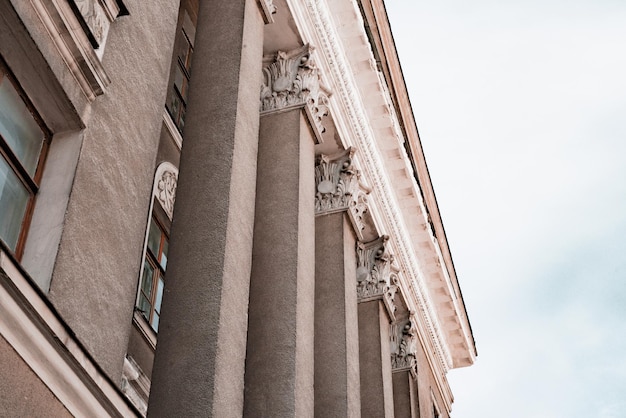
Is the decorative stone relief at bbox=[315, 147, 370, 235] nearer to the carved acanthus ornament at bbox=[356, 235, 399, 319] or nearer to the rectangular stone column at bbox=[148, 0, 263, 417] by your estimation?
the carved acanthus ornament at bbox=[356, 235, 399, 319]

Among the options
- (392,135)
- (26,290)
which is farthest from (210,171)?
(392,135)

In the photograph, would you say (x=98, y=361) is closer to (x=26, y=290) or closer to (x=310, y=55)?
(x=26, y=290)

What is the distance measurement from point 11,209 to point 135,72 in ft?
9.70

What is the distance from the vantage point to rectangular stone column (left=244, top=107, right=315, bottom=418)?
14555 mm

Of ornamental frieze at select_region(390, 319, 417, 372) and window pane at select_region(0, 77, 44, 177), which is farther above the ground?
ornamental frieze at select_region(390, 319, 417, 372)

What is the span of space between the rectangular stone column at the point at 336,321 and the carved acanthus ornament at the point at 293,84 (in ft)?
8.14

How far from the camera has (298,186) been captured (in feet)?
56.4

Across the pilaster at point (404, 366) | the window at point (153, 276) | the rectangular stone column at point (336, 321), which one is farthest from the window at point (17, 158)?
the pilaster at point (404, 366)

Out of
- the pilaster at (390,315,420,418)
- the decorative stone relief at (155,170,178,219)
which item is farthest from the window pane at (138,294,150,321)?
the pilaster at (390,315,420,418)

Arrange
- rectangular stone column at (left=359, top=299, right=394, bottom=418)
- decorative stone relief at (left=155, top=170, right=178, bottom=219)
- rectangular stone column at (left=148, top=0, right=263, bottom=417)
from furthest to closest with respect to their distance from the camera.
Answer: rectangular stone column at (left=359, top=299, right=394, bottom=418)
decorative stone relief at (left=155, top=170, right=178, bottom=219)
rectangular stone column at (left=148, top=0, right=263, bottom=417)

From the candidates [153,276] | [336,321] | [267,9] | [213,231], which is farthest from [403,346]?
[213,231]

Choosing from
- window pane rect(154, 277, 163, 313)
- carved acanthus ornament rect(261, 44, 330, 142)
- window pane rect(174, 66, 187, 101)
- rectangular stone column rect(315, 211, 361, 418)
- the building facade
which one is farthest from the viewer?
window pane rect(174, 66, 187, 101)

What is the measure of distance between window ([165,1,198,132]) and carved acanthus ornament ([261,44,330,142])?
1593mm

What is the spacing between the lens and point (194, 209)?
13.4 m
